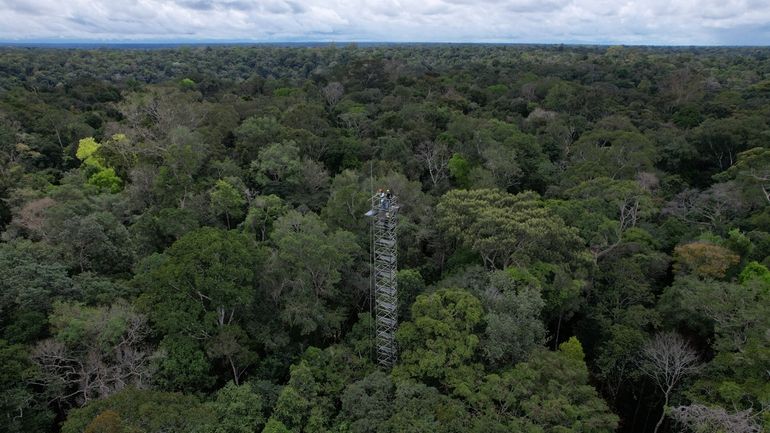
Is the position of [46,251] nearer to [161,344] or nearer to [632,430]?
[161,344]

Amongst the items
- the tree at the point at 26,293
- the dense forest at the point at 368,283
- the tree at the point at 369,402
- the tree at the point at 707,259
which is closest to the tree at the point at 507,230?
the dense forest at the point at 368,283

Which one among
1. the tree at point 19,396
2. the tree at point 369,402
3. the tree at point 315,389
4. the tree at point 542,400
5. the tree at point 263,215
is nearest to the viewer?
Answer: the tree at point 542,400

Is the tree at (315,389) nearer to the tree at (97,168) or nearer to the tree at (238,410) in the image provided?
the tree at (238,410)

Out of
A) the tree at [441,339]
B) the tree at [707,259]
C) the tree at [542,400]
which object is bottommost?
the tree at [542,400]

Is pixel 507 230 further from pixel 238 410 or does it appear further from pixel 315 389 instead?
pixel 238 410

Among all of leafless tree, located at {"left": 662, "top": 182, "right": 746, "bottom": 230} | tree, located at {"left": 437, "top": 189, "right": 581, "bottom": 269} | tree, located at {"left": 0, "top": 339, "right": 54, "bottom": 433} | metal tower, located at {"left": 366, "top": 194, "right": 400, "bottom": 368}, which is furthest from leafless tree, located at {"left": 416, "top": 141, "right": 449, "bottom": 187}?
tree, located at {"left": 0, "top": 339, "right": 54, "bottom": 433}

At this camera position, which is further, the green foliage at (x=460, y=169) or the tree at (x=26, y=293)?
the green foliage at (x=460, y=169)

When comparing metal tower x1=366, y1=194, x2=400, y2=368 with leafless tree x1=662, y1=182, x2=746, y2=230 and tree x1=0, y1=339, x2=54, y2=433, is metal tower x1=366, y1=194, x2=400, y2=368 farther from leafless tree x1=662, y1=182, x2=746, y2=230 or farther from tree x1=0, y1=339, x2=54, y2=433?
leafless tree x1=662, y1=182, x2=746, y2=230
